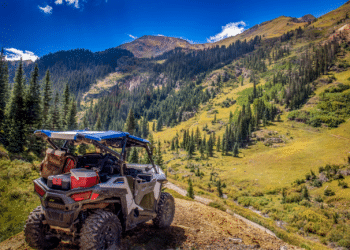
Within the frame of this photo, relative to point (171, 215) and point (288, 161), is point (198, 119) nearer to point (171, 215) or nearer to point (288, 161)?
point (288, 161)

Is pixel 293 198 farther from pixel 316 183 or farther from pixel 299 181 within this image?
pixel 316 183

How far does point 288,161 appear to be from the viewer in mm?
73312

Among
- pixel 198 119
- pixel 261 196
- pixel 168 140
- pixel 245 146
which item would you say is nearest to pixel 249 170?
pixel 261 196

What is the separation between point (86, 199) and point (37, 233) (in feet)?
5.90

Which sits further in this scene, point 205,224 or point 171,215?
point 205,224

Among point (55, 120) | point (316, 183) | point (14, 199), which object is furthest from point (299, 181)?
point (55, 120)

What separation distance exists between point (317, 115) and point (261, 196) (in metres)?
88.3

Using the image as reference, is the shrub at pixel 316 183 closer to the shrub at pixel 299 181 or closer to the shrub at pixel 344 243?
the shrub at pixel 299 181

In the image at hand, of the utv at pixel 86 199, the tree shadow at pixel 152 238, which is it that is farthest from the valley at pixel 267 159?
the utv at pixel 86 199

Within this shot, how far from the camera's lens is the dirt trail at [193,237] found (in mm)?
5902

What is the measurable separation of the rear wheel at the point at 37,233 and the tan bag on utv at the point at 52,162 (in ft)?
3.46

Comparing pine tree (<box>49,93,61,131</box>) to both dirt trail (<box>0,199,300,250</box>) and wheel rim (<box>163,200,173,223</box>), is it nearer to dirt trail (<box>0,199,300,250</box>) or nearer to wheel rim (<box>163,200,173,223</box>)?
dirt trail (<box>0,199,300,250</box>)

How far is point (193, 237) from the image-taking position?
7422 millimetres

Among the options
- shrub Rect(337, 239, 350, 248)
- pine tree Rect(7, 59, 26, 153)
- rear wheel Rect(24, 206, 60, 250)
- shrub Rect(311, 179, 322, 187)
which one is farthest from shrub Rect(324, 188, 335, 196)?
pine tree Rect(7, 59, 26, 153)
